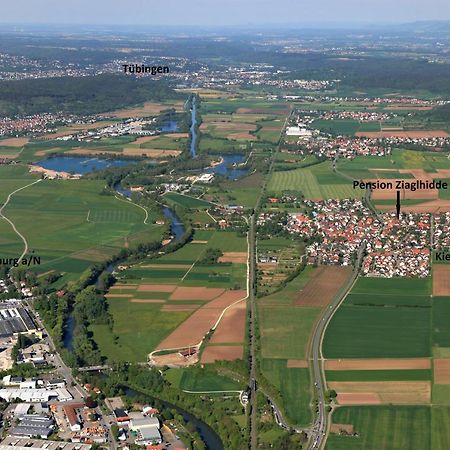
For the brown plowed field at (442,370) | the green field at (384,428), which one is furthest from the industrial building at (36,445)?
the brown plowed field at (442,370)

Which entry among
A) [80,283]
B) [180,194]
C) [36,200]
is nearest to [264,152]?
[180,194]

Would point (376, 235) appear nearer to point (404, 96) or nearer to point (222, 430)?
point (222, 430)

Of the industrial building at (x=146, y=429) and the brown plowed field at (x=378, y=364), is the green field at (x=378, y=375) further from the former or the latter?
the industrial building at (x=146, y=429)

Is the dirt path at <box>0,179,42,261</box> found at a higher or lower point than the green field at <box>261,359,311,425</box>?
higher

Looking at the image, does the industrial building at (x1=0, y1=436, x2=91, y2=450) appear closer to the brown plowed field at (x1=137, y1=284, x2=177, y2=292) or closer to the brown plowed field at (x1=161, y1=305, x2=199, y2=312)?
the brown plowed field at (x1=161, y1=305, x2=199, y2=312)

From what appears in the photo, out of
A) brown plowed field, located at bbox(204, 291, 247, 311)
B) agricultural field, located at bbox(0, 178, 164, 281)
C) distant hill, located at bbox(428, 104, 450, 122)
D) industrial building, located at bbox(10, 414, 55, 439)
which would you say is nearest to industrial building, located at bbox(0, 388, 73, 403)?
industrial building, located at bbox(10, 414, 55, 439)
